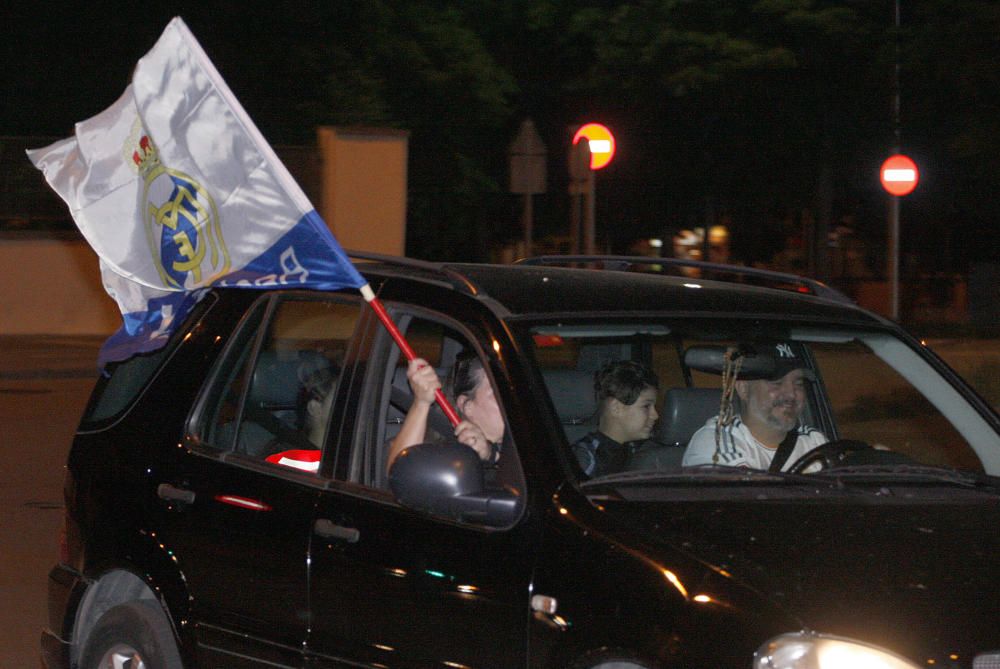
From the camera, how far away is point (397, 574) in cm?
407

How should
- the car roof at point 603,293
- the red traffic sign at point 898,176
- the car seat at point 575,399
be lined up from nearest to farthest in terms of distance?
1. the car roof at point 603,293
2. the car seat at point 575,399
3. the red traffic sign at point 898,176

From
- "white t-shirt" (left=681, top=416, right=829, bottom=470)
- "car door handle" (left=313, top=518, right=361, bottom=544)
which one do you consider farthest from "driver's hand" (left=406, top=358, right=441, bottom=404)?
"white t-shirt" (left=681, top=416, right=829, bottom=470)

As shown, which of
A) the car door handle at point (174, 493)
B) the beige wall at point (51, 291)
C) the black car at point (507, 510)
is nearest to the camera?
the black car at point (507, 510)

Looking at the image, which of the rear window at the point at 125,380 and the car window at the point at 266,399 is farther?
the rear window at the point at 125,380

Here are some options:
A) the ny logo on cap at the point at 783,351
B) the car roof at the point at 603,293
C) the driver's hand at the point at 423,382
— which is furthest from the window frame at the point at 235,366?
the ny logo on cap at the point at 783,351

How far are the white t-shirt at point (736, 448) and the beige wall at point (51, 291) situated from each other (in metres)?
19.6

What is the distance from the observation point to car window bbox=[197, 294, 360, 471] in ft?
16.2

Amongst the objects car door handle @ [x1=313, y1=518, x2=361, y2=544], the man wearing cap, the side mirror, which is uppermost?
the man wearing cap

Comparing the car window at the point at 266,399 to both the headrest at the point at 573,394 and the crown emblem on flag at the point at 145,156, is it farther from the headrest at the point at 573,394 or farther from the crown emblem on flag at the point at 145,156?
the headrest at the point at 573,394

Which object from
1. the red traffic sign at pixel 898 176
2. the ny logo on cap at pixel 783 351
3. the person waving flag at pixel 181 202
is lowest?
the ny logo on cap at pixel 783 351

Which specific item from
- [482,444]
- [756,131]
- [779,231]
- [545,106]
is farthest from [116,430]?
[779,231]

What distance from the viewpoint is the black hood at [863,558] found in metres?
3.29

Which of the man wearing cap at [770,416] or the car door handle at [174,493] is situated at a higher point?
the man wearing cap at [770,416]

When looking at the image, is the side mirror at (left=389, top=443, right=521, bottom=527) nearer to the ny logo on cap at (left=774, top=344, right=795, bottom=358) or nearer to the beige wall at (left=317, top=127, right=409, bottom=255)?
the ny logo on cap at (left=774, top=344, right=795, bottom=358)
